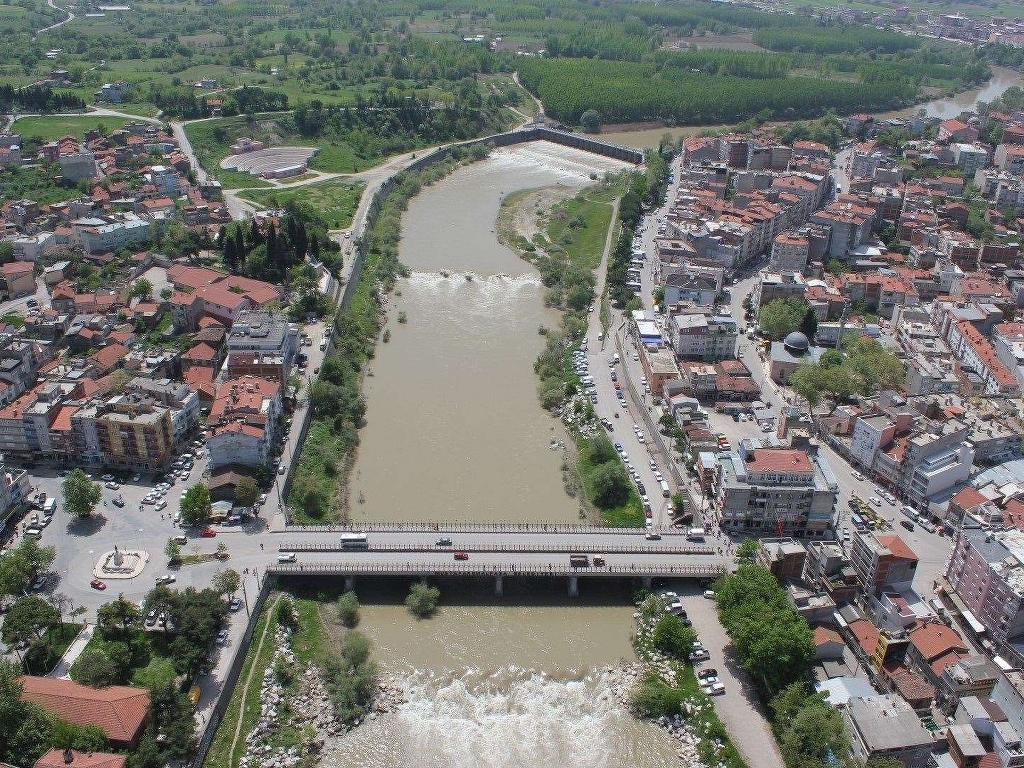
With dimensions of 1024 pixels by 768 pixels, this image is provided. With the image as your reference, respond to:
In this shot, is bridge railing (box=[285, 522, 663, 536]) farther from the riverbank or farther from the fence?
the fence

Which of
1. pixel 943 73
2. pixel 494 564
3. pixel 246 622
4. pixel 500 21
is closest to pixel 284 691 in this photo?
pixel 246 622

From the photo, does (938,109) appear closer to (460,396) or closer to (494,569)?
(460,396)

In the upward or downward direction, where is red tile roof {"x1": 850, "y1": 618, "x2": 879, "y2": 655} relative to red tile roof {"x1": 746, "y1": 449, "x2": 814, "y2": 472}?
downward

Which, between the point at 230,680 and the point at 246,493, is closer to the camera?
the point at 230,680

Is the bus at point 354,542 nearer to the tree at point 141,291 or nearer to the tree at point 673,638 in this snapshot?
the tree at point 673,638

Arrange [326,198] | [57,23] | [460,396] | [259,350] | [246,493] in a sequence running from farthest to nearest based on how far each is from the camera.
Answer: [57,23]
[326,198]
[460,396]
[259,350]
[246,493]

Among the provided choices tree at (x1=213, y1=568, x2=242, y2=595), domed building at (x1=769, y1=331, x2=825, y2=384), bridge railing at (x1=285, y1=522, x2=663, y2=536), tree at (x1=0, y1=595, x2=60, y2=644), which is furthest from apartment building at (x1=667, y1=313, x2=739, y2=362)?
tree at (x1=0, y1=595, x2=60, y2=644)

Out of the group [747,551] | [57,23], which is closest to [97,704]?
[747,551]

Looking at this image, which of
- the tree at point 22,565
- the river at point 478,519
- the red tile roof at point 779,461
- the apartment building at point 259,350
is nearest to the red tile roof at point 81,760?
the river at point 478,519
